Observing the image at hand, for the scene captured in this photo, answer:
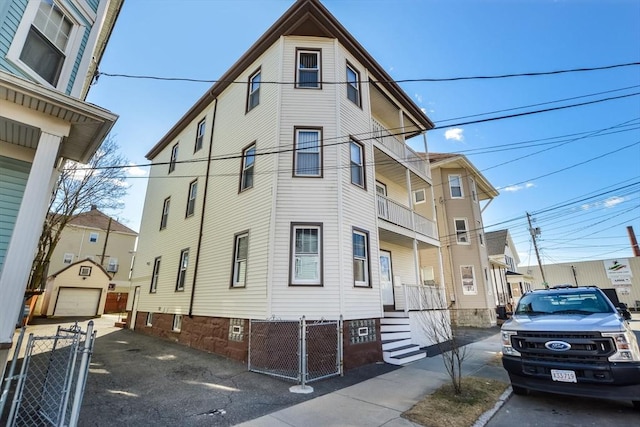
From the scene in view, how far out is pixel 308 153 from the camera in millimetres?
9281

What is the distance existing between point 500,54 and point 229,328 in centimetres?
1209

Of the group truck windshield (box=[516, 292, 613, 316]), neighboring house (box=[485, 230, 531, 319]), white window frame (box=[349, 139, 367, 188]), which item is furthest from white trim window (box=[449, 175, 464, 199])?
truck windshield (box=[516, 292, 613, 316])

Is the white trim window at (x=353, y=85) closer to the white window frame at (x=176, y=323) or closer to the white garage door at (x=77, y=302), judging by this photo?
the white window frame at (x=176, y=323)

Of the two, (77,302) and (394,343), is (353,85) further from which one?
(77,302)

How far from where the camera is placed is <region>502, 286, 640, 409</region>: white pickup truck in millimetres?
4336

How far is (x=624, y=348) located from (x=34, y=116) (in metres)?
10.1

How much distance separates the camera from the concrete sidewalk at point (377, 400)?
4.43m

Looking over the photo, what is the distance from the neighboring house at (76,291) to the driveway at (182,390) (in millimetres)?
18855

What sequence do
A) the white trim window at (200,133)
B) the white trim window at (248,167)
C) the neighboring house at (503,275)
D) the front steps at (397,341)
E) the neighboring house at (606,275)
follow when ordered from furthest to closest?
the neighboring house at (606,275) → the neighboring house at (503,275) → the white trim window at (200,133) → the white trim window at (248,167) → the front steps at (397,341)

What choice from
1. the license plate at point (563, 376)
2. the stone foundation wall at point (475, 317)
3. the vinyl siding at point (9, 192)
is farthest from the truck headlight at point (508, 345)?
the stone foundation wall at point (475, 317)

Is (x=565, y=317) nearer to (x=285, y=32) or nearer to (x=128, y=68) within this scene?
(x=285, y=32)

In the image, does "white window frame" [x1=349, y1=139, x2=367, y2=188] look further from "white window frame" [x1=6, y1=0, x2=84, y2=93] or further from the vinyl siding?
the vinyl siding

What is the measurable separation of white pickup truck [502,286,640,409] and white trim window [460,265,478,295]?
13025 mm

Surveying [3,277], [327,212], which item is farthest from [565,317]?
[3,277]
